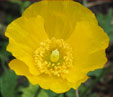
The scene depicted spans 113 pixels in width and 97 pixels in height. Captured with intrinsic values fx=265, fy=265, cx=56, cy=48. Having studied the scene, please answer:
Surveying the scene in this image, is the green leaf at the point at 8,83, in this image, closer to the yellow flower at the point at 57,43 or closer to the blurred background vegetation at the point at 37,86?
the blurred background vegetation at the point at 37,86

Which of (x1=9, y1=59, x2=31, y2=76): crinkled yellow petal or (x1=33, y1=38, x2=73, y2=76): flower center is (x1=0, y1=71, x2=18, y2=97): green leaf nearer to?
(x1=33, y1=38, x2=73, y2=76): flower center

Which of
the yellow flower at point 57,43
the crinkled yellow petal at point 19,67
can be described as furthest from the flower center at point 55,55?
the crinkled yellow petal at point 19,67

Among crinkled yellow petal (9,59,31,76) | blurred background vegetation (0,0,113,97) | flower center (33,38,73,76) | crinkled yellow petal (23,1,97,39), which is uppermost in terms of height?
crinkled yellow petal (23,1,97,39)

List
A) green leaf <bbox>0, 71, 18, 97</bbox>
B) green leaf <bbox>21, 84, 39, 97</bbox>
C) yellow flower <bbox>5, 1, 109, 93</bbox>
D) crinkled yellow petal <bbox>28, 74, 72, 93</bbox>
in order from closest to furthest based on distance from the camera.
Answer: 1. crinkled yellow petal <bbox>28, 74, 72, 93</bbox>
2. yellow flower <bbox>5, 1, 109, 93</bbox>
3. green leaf <bbox>21, 84, 39, 97</bbox>
4. green leaf <bbox>0, 71, 18, 97</bbox>

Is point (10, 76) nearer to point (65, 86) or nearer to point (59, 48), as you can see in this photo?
point (59, 48)

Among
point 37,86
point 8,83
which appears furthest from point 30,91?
point 8,83

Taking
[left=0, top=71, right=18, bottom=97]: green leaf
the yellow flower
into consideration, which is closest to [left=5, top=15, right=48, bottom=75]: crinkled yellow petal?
the yellow flower

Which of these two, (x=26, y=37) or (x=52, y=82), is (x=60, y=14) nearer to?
(x=26, y=37)

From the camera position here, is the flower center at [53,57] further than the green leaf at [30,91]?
No
